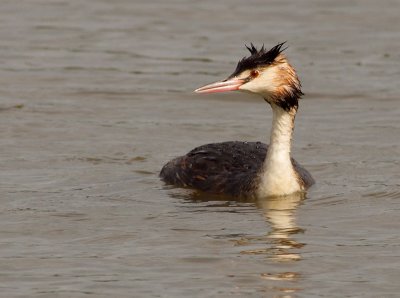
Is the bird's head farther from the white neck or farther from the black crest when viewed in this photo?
the white neck

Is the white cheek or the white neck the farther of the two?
the white neck

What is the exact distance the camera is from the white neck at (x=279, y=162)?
13859mm

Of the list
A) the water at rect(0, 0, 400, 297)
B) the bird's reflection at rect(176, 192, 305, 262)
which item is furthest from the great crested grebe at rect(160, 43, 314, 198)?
the water at rect(0, 0, 400, 297)

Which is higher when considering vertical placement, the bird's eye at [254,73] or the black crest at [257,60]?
the black crest at [257,60]

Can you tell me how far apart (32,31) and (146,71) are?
327cm

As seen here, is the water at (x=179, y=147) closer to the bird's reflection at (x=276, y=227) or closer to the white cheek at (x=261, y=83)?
the bird's reflection at (x=276, y=227)

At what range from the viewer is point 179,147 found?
54.0ft

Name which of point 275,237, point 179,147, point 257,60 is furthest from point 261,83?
point 179,147

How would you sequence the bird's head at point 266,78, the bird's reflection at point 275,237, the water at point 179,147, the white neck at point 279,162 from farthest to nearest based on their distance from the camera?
the white neck at point 279,162, the bird's head at point 266,78, the water at point 179,147, the bird's reflection at point 275,237

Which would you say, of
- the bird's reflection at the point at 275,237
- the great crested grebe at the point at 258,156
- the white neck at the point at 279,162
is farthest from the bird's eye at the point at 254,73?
the bird's reflection at the point at 275,237

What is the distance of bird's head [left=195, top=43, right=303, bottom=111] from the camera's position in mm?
13547

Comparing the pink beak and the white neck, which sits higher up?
the pink beak

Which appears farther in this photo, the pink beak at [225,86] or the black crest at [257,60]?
the black crest at [257,60]

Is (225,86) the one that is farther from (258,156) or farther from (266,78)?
(258,156)
